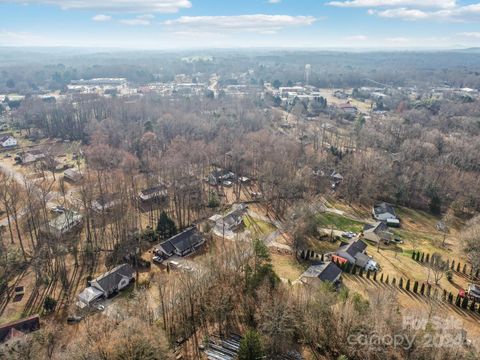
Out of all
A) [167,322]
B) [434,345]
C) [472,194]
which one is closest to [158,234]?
[167,322]

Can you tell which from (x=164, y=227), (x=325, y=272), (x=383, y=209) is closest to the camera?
(x=325, y=272)

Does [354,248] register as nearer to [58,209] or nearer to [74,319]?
[74,319]

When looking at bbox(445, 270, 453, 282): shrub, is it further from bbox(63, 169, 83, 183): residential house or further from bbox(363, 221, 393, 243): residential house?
bbox(63, 169, 83, 183): residential house

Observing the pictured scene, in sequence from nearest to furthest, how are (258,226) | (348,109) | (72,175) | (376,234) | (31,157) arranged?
(376,234), (258,226), (72,175), (31,157), (348,109)

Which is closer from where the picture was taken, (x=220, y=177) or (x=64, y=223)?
(x=64, y=223)

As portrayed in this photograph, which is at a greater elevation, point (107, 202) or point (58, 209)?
point (107, 202)

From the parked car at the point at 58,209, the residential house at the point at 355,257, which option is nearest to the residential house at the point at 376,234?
the residential house at the point at 355,257

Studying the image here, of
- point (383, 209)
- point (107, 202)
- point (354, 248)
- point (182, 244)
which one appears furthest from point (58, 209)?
point (383, 209)
